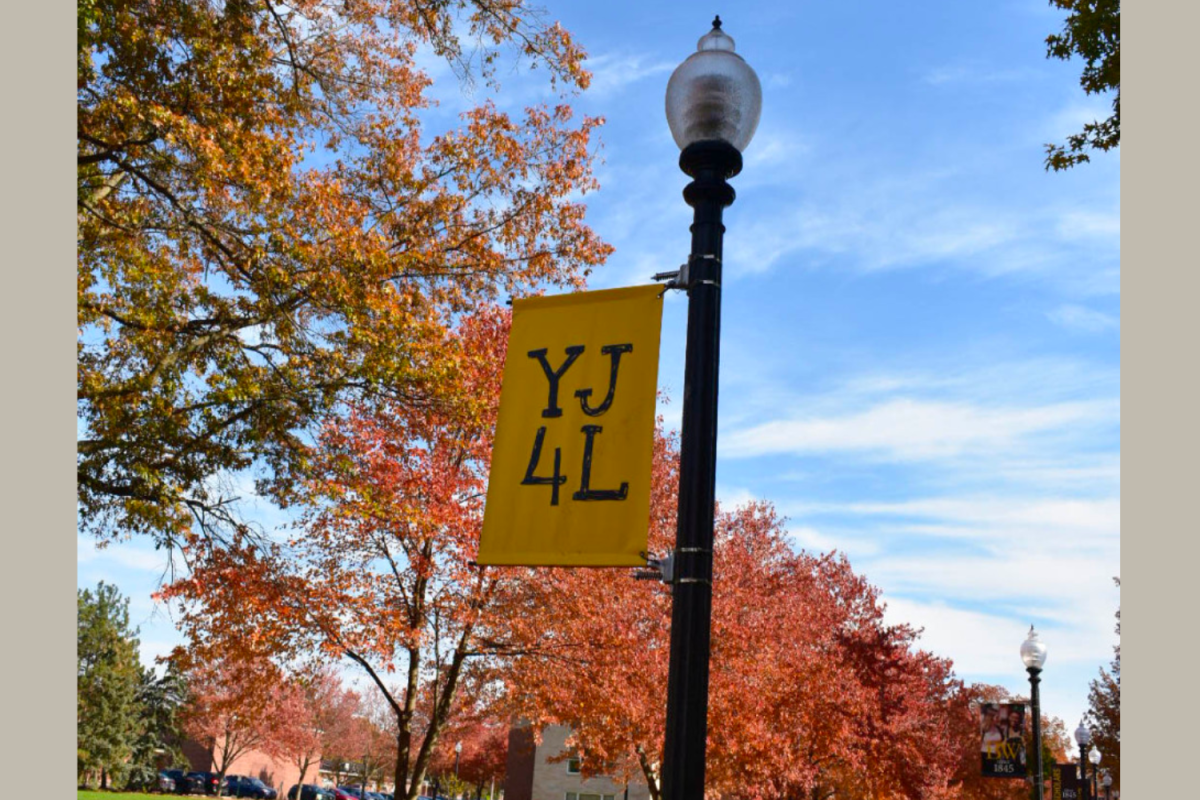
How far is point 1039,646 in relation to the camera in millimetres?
19000

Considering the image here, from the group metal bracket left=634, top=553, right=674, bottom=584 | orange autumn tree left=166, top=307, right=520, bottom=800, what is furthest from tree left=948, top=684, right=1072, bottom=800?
metal bracket left=634, top=553, right=674, bottom=584

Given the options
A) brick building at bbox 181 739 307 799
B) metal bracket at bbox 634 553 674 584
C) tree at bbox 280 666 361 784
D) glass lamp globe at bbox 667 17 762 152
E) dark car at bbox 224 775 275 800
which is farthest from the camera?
brick building at bbox 181 739 307 799

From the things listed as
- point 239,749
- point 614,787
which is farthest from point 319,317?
point 239,749

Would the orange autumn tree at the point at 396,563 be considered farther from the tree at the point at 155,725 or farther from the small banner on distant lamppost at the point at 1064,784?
the tree at the point at 155,725

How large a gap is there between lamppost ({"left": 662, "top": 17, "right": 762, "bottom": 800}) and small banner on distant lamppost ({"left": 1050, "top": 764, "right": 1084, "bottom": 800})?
30.3m

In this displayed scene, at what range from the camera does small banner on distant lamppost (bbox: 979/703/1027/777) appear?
20719 millimetres

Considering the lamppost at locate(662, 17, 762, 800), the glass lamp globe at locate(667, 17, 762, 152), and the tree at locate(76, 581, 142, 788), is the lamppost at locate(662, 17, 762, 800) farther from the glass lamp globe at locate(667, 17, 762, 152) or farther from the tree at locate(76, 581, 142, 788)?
the tree at locate(76, 581, 142, 788)

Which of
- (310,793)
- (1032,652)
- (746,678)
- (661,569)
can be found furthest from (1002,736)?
(310,793)

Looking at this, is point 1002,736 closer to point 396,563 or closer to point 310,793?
point 396,563

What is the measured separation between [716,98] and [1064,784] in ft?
118

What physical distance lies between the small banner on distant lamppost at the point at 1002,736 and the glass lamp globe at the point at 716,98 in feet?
65.1

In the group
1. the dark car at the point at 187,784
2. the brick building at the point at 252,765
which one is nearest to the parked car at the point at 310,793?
the brick building at the point at 252,765

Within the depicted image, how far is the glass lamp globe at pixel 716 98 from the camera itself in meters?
4.34

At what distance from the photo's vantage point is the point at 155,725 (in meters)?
64.4
